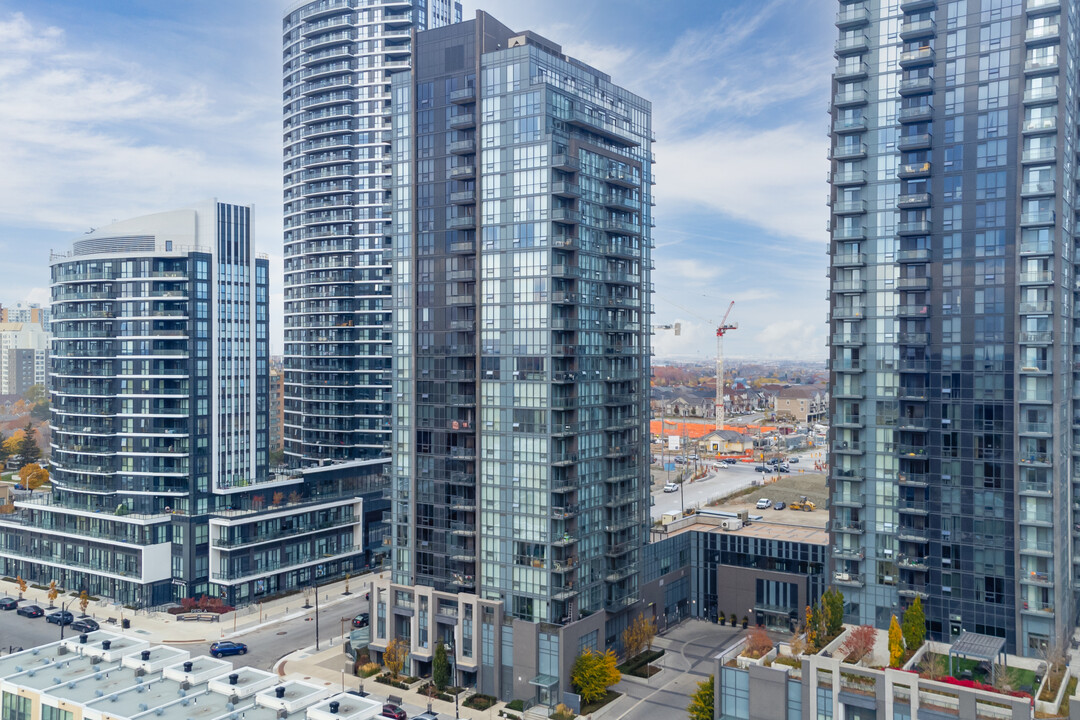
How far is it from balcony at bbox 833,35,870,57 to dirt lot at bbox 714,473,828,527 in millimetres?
60435

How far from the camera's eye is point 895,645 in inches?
2628

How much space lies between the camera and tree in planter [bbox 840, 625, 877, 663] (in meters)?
66.9

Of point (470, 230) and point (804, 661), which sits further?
point (470, 230)

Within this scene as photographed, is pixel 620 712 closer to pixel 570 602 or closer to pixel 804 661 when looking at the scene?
pixel 570 602

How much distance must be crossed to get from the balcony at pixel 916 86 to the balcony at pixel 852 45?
4902 millimetres

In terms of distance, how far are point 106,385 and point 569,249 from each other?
6652 cm

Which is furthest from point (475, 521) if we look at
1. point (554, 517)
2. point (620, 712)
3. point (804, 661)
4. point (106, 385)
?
point (106, 385)

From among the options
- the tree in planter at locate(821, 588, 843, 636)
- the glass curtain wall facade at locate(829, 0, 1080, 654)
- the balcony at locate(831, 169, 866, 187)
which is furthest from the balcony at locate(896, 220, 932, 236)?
the tree in planter at locate(821, 588, 843, 636)

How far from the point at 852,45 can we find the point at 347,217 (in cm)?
8681

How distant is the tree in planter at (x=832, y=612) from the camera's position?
72.1m

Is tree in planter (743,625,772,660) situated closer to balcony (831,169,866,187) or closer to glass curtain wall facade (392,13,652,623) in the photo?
glass curtain wall facade (392,13,652,623)

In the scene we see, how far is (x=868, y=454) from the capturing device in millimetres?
75875

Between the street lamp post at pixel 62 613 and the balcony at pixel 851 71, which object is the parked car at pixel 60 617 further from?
the balcony at pixel 851 71

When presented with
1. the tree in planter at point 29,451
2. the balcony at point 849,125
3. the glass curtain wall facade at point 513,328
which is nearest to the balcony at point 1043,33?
the balcony at point 849,125
